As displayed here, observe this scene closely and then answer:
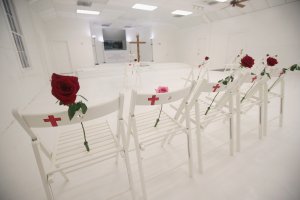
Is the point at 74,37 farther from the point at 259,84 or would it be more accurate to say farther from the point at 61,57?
the point at 259,84

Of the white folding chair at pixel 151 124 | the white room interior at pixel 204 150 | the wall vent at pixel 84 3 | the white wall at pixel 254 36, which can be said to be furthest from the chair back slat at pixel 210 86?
the white wall at pixel 254 36

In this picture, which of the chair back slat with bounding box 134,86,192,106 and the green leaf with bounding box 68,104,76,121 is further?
the chair back slat with bounding box 134,86,192,106

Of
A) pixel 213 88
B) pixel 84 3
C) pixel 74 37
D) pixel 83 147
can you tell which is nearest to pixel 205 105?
pixel 213 88

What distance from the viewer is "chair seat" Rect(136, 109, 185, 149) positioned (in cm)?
122

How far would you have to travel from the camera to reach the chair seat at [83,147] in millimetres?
978

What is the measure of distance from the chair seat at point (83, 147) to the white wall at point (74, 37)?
27.9 ft

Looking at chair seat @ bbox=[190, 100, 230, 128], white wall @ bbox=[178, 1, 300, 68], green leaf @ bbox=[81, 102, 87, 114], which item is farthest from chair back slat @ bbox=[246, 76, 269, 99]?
white wall @ bbox=[178, 1, 300, 68]

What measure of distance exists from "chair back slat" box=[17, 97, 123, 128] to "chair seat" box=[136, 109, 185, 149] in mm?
431

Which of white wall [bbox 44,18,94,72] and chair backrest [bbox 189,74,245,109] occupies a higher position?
white wall [bbox 44,18,94,72]

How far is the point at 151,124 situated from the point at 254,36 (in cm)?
814

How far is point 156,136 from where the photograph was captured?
1216 mm

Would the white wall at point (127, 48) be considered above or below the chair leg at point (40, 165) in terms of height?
above

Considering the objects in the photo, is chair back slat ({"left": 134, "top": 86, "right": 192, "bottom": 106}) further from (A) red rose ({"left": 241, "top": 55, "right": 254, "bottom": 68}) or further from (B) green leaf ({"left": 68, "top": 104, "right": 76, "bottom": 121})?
(A) red rose ({"left": 241, "top": 55, "right": 254, "bottom": 68})

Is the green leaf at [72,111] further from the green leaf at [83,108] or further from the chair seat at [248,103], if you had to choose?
the chair seat at [248,103]
